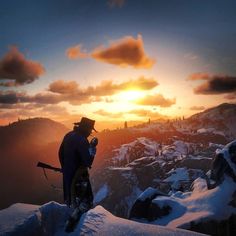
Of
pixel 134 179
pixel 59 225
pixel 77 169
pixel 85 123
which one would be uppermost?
pixel 85 123

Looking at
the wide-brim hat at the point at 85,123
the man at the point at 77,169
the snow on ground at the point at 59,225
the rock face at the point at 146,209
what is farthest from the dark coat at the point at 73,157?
the rock face at the point at 146,209

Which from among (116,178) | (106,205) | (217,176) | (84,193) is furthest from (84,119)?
(116,178)

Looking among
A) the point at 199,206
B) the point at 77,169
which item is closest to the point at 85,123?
the point at 77,169

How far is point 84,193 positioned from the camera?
784 centimetres

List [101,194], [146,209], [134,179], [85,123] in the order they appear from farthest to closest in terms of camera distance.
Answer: [134,179] < [101,194] < [146,209] < [85,123]

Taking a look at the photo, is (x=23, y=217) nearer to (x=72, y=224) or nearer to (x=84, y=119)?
(x=72, y=224)

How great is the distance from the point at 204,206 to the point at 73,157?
16.4m

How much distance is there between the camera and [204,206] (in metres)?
21.4

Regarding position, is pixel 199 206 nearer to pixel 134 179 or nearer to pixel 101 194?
pixel 101 194

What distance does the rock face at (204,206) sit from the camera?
63.2 feet

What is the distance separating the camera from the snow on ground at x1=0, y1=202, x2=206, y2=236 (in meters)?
5.10

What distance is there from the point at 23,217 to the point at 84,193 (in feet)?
8.00

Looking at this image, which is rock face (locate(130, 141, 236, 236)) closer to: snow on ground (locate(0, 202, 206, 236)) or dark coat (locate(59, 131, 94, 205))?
dark coat (locate(59, 131, 94, 205))

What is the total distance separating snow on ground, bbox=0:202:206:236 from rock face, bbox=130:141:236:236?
539 inches
